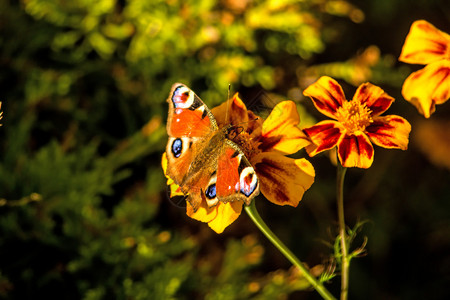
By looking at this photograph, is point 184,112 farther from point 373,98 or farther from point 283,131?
point 373,98

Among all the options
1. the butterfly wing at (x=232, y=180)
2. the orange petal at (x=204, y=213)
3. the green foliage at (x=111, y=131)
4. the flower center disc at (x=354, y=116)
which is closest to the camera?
the butterfly wing at (x=232, y=180)

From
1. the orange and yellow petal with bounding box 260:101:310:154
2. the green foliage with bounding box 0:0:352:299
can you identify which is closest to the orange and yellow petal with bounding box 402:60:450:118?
the orange and yellow petal with bounding box 260:101:310:154

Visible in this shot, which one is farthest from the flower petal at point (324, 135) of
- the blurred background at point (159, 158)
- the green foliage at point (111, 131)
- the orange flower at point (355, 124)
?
the green foliage at point (111, 131)

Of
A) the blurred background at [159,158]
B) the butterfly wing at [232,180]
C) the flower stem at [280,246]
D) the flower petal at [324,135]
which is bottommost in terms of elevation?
the blurred background at [159,158]

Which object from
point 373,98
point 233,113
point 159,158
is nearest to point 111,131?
point 159,158

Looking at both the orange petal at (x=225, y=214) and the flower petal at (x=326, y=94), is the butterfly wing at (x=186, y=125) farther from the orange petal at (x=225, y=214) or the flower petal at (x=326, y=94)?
the flower petal at (x=326, y=94)

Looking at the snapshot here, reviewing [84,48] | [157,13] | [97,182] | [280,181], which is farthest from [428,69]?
[84,48]

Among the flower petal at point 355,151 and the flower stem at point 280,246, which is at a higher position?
the flower petal at point 355,151
